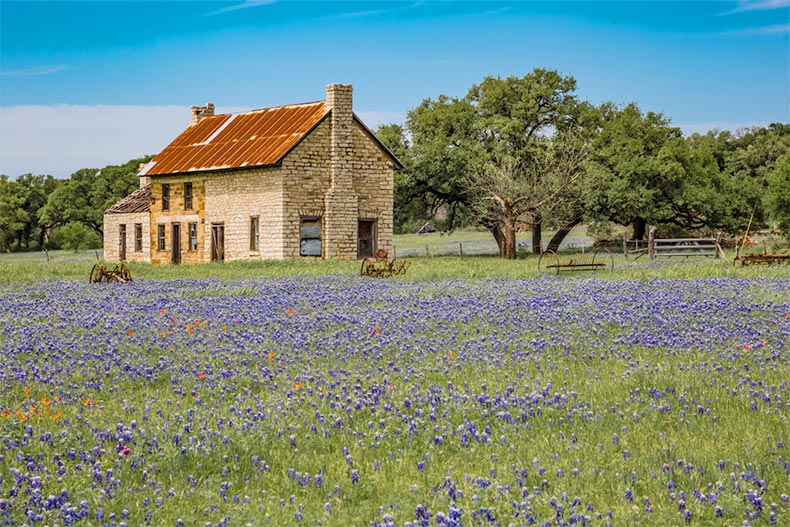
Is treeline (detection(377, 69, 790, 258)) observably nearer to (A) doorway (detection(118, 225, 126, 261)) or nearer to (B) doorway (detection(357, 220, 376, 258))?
(B) doorway (detection(357, 220, 376, 258))

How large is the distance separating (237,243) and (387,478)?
1460 inches

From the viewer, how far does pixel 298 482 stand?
19.5 feet

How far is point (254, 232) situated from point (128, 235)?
45.2ft

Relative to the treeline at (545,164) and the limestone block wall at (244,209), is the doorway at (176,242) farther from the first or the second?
the treeline at (545,164)

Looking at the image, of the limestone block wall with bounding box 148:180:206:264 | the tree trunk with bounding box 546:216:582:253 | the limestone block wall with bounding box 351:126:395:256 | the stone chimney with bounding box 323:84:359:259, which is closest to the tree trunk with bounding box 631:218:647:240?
the tree trunk with bounding box 546:216:582:253

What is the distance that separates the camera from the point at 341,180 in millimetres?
40906

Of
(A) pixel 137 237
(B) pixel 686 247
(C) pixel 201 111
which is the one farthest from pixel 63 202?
(B) pixel 686 247

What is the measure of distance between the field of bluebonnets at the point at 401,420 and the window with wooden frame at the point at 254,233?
2778cm

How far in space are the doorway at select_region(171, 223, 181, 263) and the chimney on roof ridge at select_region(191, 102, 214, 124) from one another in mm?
7638

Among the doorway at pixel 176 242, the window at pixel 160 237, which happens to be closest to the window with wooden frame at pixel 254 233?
the doorway at pixel 176 242

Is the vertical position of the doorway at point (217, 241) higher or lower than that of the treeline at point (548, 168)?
lower

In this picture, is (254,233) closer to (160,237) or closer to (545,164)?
(160,237)

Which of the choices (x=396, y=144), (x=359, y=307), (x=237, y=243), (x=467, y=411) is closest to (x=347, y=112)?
(x=237, y=243)

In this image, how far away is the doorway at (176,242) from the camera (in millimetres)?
46569
